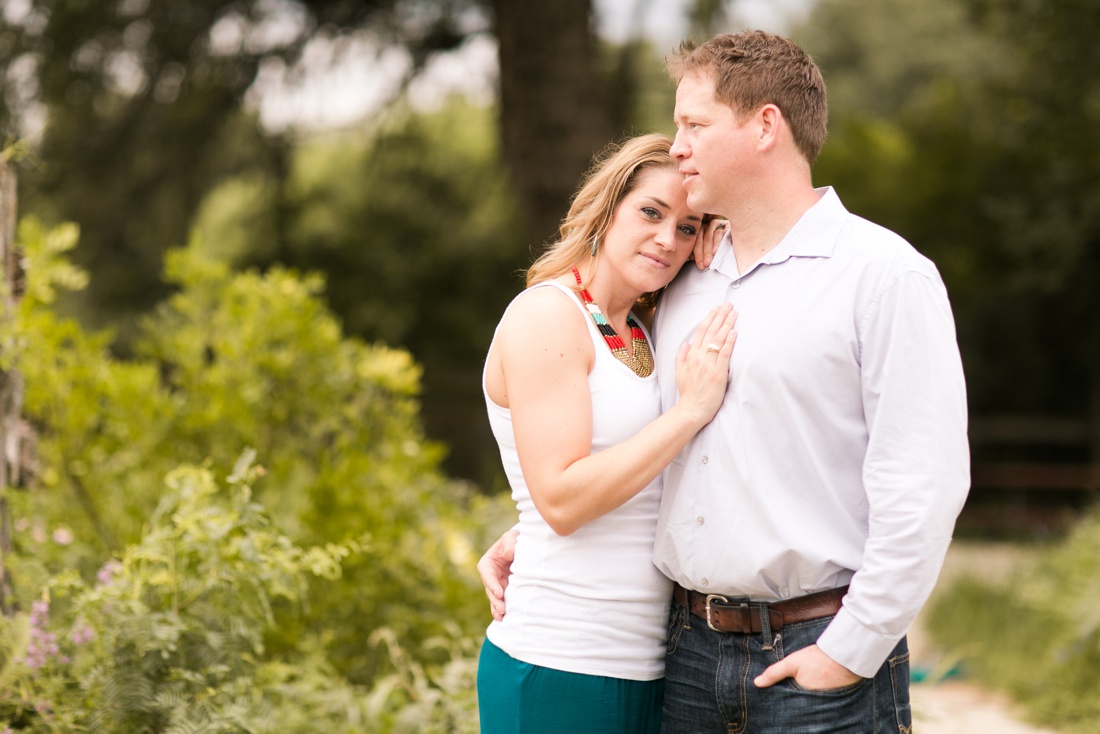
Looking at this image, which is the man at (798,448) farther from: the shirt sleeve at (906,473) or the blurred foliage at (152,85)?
the blurred foliage at (152,85)

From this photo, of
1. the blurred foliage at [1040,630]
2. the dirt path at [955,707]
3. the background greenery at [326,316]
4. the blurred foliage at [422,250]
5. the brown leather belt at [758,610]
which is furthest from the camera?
the blurred foliage at [422,250]

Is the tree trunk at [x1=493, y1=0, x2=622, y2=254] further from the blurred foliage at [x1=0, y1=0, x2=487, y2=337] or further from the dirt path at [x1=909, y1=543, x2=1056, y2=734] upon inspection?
the dirt path at [x1=909, y1=543, x2=1056, y2=734]

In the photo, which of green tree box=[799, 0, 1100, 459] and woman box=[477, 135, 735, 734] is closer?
woman box=[477, 135, 735, 734]

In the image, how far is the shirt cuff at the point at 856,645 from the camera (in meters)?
1.81

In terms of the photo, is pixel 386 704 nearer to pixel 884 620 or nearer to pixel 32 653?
pixel 32 653

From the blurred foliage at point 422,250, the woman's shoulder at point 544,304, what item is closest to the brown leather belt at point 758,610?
the woman's shoulder at point 544,304

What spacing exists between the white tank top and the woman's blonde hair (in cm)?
13

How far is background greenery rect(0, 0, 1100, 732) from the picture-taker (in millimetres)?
2822

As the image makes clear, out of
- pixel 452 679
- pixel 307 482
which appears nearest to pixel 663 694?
pixel 452 679

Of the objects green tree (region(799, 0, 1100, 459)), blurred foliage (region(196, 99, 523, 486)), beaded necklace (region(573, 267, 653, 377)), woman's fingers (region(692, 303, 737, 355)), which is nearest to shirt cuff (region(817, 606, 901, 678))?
woman's fingers (region(692, 303, 737, 355))

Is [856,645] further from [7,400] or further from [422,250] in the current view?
[422,250]

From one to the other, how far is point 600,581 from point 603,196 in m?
0.80

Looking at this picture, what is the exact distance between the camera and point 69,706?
2619 mm

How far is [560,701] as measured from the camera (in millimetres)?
2018
